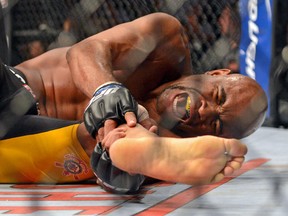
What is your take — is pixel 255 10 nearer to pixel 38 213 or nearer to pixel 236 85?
pixel 236 85

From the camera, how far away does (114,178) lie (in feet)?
4.54

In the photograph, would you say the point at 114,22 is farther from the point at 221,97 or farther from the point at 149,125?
the point at 149,125

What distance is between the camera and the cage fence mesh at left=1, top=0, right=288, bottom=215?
2.64 metres

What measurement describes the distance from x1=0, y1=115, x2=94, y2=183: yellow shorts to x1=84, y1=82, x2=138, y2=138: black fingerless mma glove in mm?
268

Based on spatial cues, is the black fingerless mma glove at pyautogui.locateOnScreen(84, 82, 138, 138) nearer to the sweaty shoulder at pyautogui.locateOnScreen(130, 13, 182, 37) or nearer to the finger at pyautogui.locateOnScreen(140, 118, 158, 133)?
the finger at pyautogui.locateOnScreen(140, 118, 158, 133)

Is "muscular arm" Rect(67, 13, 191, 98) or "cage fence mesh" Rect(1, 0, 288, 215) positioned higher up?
"muscular arm" Rect(67, 13, 191, 98)

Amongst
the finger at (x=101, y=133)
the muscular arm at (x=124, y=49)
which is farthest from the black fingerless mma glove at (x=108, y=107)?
the muscular arm at (x=124, y=49)

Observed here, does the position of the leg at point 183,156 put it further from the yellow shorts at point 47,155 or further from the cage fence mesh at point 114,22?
the cage fence mesh at point 114,22

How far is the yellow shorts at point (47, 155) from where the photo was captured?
1561 mm

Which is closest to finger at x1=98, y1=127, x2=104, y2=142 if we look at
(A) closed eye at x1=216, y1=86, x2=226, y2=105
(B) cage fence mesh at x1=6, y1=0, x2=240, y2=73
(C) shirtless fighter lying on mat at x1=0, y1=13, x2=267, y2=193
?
(C) shirtless fighter lying on mat at x1=0, y1=13, x2=267, y2=193

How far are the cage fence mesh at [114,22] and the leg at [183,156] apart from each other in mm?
1535

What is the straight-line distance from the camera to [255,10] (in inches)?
109

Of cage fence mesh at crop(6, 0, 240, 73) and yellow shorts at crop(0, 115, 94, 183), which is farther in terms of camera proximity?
cage fence mesh at crop(6, 0, 240, 73)

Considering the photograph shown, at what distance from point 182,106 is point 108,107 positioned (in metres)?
0.36
